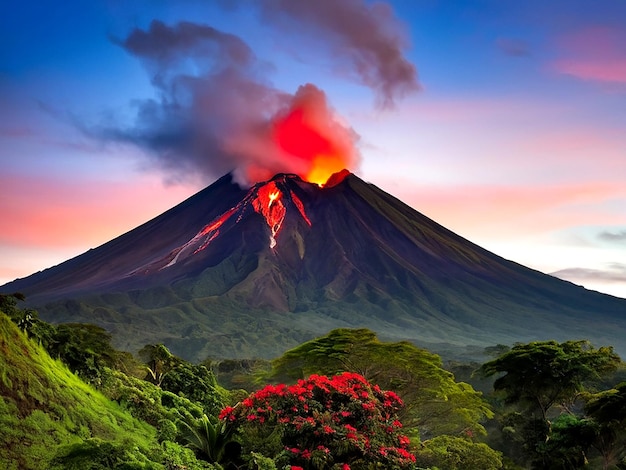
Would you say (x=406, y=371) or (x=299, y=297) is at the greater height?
(x=299, y=297)

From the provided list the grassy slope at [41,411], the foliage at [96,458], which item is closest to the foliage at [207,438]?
the grassy slope at [41,411]

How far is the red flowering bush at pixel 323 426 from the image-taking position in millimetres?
11227

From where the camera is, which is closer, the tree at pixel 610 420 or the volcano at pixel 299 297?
the tree at pixel 610 420

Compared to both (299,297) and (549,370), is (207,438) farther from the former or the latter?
(299,297)

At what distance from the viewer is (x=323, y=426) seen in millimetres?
11344

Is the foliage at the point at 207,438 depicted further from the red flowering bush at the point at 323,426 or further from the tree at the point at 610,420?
the tree at the point at 610,420

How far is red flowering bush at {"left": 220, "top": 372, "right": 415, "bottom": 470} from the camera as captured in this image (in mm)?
11227

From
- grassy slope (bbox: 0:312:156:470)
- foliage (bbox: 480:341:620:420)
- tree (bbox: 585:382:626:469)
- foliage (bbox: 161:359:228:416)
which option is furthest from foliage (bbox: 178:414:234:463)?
foliage (bbox: 480:341:620:420)

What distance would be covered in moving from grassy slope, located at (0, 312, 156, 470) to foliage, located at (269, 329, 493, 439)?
52.2 feet

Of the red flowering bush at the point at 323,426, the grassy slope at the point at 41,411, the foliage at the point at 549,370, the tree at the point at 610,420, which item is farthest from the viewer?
the foliage at the point at 549,370

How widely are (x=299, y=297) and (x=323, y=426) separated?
519 ft

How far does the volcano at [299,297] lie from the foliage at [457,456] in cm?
8606

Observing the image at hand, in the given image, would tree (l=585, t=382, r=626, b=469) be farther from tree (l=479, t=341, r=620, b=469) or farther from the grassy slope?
the grassy slope

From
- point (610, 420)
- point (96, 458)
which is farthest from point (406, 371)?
point (96, 458)
